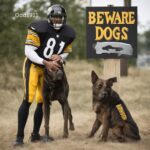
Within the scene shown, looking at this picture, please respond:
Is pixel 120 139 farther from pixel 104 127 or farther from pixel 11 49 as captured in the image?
pixel 11 49

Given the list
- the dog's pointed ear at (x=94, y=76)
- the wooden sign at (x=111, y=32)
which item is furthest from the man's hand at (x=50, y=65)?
the wooden sign at (x=111, y=32)

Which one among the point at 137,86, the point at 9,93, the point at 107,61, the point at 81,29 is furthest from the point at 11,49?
the point at 81,29

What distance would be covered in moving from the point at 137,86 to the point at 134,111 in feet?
19.9

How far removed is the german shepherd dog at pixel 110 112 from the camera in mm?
9367

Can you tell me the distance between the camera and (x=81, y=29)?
3253cm

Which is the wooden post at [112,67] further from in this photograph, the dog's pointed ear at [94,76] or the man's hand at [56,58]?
the man's hand at [56,58]

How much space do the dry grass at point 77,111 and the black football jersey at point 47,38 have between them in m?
1.51

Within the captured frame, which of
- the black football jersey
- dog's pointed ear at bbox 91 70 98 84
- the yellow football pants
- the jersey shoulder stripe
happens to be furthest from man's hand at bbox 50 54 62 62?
dog's pointed ear at bbox 91 70 98 84

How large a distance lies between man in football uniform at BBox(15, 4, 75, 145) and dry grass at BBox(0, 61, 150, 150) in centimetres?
88

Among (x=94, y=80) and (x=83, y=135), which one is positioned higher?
(x=94, y=80)

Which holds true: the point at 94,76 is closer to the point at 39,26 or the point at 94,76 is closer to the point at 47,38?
the point at 47,38

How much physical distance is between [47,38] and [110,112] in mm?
1616

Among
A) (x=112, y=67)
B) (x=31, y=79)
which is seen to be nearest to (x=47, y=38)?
(x=31, y=79)

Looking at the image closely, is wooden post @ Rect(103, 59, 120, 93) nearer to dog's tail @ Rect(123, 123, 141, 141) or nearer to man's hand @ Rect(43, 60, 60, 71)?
dog's tail @ Rect(123, 123, 141, 141)
